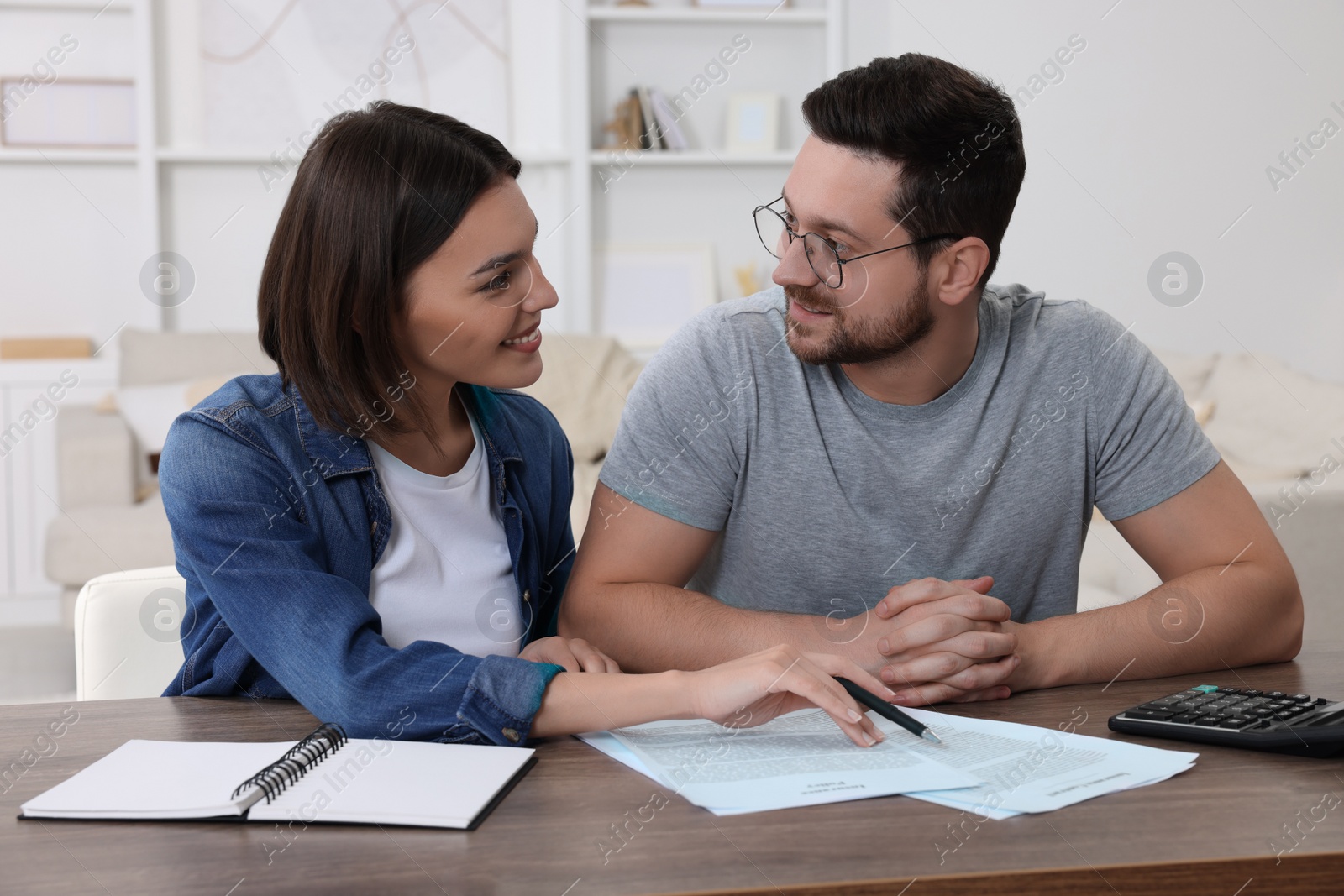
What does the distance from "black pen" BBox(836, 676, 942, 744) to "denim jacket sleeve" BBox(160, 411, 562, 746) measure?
25cm

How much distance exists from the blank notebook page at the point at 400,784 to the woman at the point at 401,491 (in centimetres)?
5

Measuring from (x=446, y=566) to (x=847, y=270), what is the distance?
1.96 ft

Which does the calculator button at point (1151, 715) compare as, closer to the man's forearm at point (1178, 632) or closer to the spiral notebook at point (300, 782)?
the man's forearm at point (1178, 632)

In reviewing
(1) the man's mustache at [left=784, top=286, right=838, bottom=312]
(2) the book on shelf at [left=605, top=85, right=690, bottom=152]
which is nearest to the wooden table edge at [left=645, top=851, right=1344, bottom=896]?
(1) the man's mustache at [left=784, top=286, right=838, bottom=312]

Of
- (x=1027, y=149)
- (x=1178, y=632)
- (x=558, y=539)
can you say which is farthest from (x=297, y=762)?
(x=1027, y=149)

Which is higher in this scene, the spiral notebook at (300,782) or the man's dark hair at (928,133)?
the man's dark hair at (928,133)

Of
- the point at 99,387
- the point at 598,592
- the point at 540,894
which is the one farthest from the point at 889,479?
the point at 99,387

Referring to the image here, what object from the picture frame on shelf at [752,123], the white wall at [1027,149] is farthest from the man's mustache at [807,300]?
the picture frame on shelf at [752,123]

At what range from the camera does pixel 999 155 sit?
1489mm

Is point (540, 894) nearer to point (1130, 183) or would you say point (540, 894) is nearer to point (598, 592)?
point (598, 592)

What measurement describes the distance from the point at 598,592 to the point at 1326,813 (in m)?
0.74

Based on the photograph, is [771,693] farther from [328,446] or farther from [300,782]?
[328,446]

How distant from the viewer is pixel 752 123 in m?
4.65

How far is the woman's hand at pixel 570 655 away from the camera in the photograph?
44.9 inches
